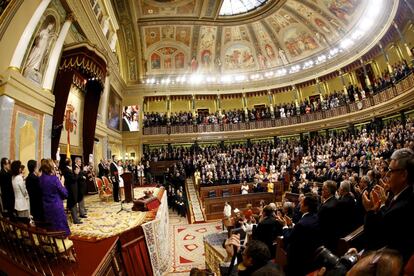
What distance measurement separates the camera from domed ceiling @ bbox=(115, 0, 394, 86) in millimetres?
16984

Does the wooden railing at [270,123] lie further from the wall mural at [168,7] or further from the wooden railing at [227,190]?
the wall mural at [168,7]

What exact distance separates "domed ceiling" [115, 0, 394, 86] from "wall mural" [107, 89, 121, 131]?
14.1ft

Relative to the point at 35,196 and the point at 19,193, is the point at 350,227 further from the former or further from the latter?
the point at 19,193

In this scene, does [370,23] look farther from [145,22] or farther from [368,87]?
[145,22]

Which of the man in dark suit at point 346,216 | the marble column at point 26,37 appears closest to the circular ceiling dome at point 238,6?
the marble column at point 26,37

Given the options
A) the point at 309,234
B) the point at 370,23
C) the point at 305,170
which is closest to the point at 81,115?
the point at 309,234

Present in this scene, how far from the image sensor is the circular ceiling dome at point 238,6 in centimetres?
1842

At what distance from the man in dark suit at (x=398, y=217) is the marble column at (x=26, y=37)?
277 inches

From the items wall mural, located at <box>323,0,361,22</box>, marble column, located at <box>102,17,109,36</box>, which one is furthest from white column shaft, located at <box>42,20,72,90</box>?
wall mural, located at <box>323,0,361,22</box>

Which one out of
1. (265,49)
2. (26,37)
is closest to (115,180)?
(26,37)

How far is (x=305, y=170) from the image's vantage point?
12977mm

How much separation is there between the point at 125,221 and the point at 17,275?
7.73 ft

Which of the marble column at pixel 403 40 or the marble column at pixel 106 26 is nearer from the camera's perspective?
the marble column at pixel 106 26

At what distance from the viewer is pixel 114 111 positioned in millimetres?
16625
